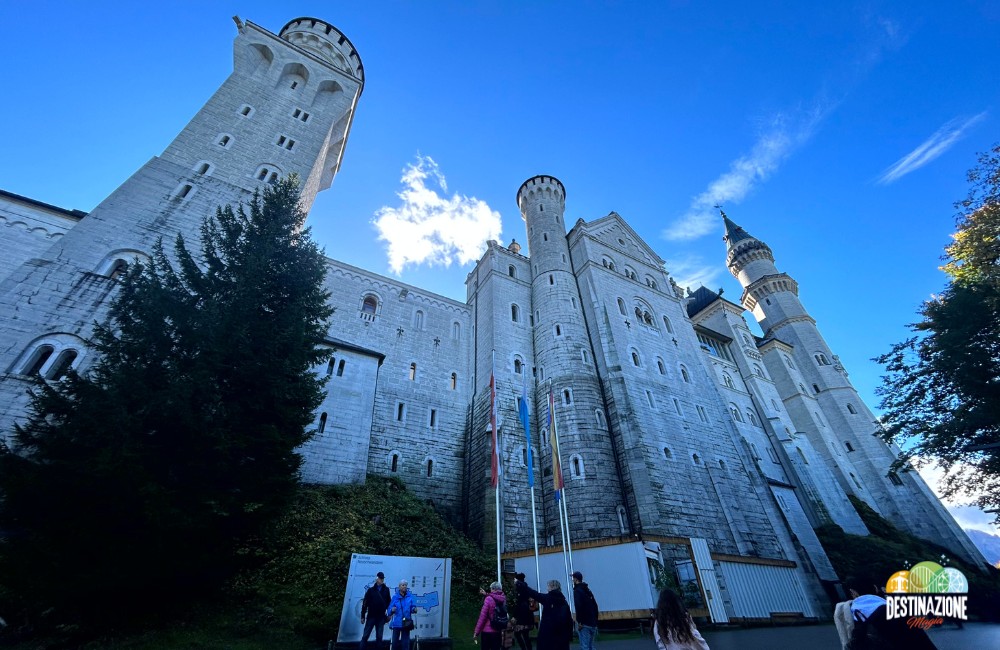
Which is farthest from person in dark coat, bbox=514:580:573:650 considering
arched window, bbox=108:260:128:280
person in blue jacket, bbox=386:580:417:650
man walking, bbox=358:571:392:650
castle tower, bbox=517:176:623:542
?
arched window, bbox=108:260:128:280

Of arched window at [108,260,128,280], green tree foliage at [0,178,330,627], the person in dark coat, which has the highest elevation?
arched window at [108,260,128,280]

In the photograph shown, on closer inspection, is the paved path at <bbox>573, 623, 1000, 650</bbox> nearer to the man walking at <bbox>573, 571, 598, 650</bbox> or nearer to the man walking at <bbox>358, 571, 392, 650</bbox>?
the man walking at <bbox>573, 571, 598, 650</bbox>

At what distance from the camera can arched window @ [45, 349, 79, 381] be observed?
1221 cm

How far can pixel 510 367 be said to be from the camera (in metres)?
23.9

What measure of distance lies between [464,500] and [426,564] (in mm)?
12135

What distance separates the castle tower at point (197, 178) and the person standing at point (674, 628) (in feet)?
50.4

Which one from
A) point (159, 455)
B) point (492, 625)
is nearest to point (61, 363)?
point (159, 455)

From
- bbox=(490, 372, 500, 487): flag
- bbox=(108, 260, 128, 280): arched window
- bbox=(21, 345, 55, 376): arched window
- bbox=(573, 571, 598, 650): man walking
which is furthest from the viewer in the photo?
bbox=(108, 260, 128, 280): arched window

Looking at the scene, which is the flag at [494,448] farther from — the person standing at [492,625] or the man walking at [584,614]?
the man walking at [584,614]

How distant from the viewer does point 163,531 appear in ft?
23.3

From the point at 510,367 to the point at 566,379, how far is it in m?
3.16

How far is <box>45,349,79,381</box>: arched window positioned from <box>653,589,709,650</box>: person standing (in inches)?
621

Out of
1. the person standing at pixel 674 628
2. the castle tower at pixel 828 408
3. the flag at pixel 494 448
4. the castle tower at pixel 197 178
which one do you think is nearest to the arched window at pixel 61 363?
the castle tower at pixel 197 178

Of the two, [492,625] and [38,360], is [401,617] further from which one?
[38,360]
